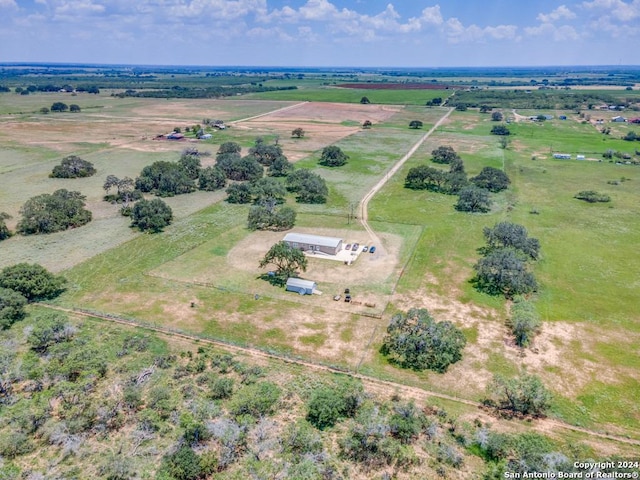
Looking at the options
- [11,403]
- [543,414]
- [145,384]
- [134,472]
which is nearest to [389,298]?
[543,414]

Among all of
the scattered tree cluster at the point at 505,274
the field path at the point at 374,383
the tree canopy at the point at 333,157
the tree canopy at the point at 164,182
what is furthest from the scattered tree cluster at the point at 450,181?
the field path at the point at 374,383

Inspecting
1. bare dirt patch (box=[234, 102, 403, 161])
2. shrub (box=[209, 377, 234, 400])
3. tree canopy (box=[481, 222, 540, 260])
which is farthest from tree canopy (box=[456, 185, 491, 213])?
shrub (box=[209, 377, 234, 400])

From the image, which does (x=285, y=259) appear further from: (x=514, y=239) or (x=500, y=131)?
(x=500, y=131)

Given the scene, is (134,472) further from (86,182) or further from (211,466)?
(86,182)

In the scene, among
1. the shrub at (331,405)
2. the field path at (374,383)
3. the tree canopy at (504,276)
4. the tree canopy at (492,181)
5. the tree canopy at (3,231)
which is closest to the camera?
the shrub at (331,405)

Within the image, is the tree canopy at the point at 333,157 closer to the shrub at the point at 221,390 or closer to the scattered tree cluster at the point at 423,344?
the scattered tree cluster at the point at 423,344

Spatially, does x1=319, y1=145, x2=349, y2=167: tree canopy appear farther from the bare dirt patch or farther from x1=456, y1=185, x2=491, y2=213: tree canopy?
x1=456, y1=185, x2=491, y2=213: tree canopy
